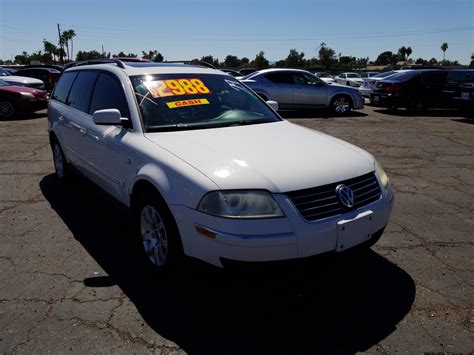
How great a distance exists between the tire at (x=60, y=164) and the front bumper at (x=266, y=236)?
3.39m

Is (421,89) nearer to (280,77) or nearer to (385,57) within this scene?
(280,77)

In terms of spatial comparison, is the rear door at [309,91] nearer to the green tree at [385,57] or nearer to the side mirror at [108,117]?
the side mirror at [108,117]

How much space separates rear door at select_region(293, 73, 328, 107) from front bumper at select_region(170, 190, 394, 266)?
37.6 ft

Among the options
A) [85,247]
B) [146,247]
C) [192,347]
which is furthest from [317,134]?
[85,247]

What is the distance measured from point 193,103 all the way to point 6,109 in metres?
11.5

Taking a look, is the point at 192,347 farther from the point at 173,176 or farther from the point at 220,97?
the point at 220,97

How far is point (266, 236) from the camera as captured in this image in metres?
2.54

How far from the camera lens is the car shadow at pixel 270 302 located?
259 centimetres

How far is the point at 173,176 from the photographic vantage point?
286cm

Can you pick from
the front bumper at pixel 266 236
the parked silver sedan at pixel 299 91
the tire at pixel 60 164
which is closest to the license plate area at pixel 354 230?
the front bumper at pixel 266 236

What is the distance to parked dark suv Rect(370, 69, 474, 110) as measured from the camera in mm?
13875

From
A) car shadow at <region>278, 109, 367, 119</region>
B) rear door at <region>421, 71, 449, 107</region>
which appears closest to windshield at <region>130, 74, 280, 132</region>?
car shadow at <region>278, 109, 367, 119</region>

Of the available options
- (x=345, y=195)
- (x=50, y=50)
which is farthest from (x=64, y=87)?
(x=50, y=50)

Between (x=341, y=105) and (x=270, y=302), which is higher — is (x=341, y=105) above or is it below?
above
